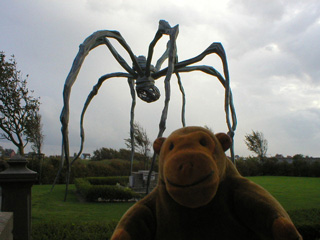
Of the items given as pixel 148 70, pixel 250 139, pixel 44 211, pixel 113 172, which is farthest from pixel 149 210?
pixel 250 139

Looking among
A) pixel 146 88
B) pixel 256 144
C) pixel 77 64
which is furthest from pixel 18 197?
pixel 256 144

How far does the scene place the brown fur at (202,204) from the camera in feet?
3.99

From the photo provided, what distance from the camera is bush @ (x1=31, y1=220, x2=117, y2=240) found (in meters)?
3.49

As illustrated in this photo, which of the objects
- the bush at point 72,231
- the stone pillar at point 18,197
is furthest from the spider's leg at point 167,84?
the bush at point 72,231

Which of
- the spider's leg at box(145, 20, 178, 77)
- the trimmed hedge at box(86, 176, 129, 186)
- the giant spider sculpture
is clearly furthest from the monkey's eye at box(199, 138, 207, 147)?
the trimmed hedge at box(86, 176, 129, 186)

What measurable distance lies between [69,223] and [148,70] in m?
2.52

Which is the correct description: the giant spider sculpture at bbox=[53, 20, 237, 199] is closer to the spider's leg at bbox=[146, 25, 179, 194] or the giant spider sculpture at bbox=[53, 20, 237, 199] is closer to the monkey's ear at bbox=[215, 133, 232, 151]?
the spider's leg at bbox=[146, 25, 179, 194]

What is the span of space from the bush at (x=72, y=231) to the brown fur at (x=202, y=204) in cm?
236

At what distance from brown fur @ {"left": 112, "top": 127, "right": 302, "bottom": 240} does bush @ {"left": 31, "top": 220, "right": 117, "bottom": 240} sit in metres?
2.36

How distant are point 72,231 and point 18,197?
937mm

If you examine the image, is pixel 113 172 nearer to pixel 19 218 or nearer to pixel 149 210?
pixel 19 218

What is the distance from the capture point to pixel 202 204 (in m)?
1.25

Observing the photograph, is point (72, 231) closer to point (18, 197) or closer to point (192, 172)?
point (18, 197)

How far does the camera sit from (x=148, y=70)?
381cm
